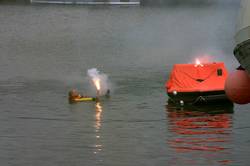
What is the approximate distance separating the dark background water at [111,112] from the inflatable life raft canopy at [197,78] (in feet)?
2.92

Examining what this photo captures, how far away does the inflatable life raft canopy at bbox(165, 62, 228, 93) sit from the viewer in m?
31.7

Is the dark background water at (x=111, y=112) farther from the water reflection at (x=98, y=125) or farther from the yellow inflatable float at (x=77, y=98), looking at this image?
the yellow inflatable float at (x=77, y=98)

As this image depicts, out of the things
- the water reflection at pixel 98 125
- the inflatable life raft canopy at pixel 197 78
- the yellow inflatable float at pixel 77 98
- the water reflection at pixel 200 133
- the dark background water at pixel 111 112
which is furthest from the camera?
the yellow inflatable float at pixel 77 98

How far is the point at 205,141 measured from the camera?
24578mm

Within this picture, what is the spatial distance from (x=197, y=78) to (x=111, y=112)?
13.1ft

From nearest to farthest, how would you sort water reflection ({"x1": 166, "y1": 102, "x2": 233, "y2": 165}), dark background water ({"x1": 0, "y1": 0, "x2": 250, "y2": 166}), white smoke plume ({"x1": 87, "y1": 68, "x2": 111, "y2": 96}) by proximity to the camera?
water reflection ({"x1": 166, "y1": 102, "x2": 233, "y2": 165}) < dark background water ({"x1": 0, "y1": 0, "x2": 250, "y2": 166}) < white smoke plume ({"x1": 87, "y1": 68, "x2": 111, "y2": 96})

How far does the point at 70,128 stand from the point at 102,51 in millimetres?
35834

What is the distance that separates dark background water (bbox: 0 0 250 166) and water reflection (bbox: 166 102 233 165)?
0.10ft

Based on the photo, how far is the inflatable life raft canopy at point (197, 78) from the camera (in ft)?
104

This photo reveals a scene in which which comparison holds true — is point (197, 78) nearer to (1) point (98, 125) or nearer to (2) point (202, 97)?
(2) point (202, 97)

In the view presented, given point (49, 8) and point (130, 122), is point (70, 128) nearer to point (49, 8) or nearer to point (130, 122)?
point (130, 122)

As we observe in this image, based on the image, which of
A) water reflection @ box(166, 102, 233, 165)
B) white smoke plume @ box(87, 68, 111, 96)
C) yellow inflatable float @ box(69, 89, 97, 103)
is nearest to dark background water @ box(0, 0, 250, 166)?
water reflection @ box(166, 102, 233, 165)

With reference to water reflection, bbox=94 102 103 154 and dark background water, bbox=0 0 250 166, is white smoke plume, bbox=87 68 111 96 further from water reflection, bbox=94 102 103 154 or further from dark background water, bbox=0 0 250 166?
water reflection, bbox=94 102 103 154

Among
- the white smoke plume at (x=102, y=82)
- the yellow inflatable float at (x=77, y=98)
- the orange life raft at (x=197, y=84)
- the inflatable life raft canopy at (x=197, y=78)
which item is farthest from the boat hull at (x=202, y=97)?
the white smoke plume at (x=102, y=82)
